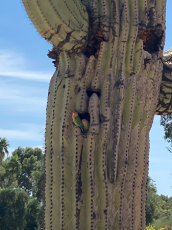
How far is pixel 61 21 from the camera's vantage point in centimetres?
315

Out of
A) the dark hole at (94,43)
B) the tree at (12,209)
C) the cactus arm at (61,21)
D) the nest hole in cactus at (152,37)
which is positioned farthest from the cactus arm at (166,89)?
the tree at (12,209)

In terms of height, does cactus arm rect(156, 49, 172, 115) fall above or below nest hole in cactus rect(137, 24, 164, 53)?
below

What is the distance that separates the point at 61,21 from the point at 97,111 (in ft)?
3.21

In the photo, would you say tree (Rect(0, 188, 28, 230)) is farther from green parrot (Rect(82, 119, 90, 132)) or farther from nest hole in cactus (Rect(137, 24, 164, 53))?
green parrot (Rect(82, 119, 90, 132))

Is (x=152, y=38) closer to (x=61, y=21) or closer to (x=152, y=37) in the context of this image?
(x=152, y=37)

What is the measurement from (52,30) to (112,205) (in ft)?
6.15

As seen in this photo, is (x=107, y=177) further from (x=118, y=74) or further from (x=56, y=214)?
(x=118, y=74)

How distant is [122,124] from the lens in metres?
3.44

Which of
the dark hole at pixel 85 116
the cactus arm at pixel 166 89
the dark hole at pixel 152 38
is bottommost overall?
the dark hole at pixel 85 116

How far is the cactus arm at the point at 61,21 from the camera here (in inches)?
121

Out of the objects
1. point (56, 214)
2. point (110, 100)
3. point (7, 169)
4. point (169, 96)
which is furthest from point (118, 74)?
point (7, 169)

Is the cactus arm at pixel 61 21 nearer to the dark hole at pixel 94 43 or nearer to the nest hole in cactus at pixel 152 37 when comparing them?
the dark hole at pixel 94 43

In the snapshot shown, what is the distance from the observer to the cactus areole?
307 centimetres

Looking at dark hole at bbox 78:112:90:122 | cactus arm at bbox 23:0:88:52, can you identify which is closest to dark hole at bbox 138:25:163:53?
cactus arm at bbox 23:0:88:52
